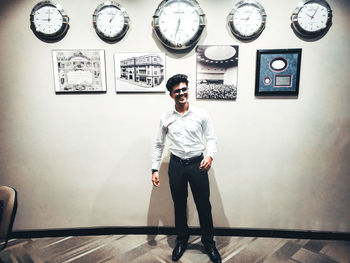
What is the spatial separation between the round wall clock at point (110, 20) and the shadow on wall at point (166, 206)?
4.53 feet

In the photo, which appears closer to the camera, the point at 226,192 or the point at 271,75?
the point at 271,75

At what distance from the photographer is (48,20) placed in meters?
1.97

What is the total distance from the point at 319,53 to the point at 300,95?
0.43 metres

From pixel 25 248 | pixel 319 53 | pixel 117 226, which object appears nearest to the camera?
pixel 319 53

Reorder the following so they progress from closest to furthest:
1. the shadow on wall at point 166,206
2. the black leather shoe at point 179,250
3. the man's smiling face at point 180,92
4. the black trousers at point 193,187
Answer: the man's smiling face at point 180,92, the black trousers at point 193,187, the black leather shoe at point 179,250, the shadow on wall at point 166,206

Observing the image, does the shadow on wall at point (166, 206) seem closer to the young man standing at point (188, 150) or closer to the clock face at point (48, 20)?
the young man standing at point (188, 150)

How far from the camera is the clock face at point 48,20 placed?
6.43 ft

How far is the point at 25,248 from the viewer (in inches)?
83.2

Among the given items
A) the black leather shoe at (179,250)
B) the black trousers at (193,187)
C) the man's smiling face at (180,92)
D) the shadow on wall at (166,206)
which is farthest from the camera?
the shadow on wall at (166,206)

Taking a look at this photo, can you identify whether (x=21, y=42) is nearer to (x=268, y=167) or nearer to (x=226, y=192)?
(x=226, y=192)

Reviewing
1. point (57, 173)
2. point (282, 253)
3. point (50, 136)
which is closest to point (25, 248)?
point (57, 173)

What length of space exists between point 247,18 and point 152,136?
1.49 meters

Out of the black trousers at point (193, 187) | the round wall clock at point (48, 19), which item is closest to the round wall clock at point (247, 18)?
the black trousers at point (193, 187)

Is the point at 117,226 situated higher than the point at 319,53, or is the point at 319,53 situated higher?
the point at 319,53
